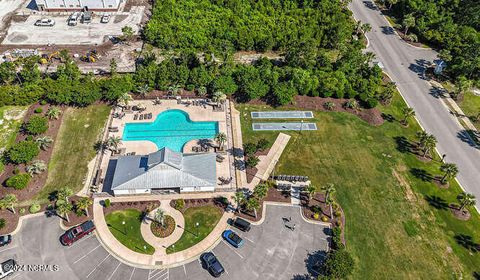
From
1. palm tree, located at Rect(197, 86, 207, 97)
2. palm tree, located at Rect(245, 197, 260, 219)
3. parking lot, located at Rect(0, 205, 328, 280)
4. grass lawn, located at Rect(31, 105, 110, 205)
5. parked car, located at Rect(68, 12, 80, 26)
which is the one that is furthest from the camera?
parked car, located at Rect(68, 12, 80, 26)

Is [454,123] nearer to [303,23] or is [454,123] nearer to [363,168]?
[363,168]

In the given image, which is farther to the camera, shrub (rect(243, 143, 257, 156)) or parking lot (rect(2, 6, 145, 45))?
parking lot (rect(2, 6, 145, 45))

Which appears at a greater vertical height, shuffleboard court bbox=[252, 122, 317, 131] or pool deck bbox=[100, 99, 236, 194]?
shuffleboard court bbox=[252, 122, 317, 131]

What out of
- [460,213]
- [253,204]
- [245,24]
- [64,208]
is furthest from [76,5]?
[460,213]

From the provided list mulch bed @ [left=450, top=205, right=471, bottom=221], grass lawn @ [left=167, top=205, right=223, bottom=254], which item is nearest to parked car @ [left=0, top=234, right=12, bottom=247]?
grass lawn @ [left=167, top=205, right=223, bottom=254]

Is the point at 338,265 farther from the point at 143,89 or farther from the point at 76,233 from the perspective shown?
the point at 143,89

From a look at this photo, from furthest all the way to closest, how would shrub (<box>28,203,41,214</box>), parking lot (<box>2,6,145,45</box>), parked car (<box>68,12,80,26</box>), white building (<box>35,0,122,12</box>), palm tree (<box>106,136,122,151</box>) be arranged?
white building (<box>35,0,122,12</box>)
parked car (<box>68,12,80,26</box>)
parking lot (<box>2,6,145,45</box>)
palm tree (<box>106,136,122,151</box>)
shrub (<box>28,203,41,214</box>)

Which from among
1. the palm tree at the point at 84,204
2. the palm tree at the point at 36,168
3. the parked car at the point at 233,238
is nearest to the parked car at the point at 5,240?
the palm tree at the point at 84,204

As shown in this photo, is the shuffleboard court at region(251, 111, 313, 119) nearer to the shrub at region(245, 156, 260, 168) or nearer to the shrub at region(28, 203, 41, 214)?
the shrub at region(245, 156, 260, 168)
